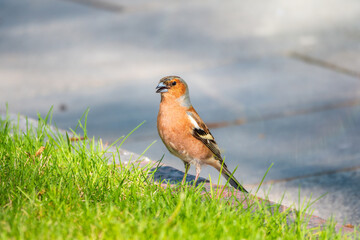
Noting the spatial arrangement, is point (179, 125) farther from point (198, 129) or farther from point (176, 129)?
point (198, 129)

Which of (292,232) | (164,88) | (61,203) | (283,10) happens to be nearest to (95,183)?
(61,203)

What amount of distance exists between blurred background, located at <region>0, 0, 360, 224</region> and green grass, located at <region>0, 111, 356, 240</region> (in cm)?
122

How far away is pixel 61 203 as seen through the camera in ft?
14.2

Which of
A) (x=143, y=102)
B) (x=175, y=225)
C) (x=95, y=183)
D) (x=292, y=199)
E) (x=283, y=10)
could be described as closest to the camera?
(x=175, y=225)

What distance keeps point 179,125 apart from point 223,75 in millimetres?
4871

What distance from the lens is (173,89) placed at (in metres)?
5.13

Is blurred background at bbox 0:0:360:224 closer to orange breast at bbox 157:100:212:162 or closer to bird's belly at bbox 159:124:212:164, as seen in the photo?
bird's belly at bbox 159:124:212:164

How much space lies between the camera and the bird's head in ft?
16.8

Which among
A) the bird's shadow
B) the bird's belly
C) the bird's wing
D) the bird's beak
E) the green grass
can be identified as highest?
the bird's beak

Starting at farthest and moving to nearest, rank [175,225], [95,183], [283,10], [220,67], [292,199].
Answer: [283,10], [220,67], [292,199], [95,183], [175,225]

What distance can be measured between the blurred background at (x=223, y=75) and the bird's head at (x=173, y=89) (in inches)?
35.8

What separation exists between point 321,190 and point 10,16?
859 centimetres

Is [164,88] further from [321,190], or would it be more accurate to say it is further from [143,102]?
[143,102]

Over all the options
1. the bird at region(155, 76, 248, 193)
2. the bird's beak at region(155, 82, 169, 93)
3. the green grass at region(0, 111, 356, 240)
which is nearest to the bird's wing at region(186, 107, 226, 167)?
the bird at region(155, 76, 248, 193)
